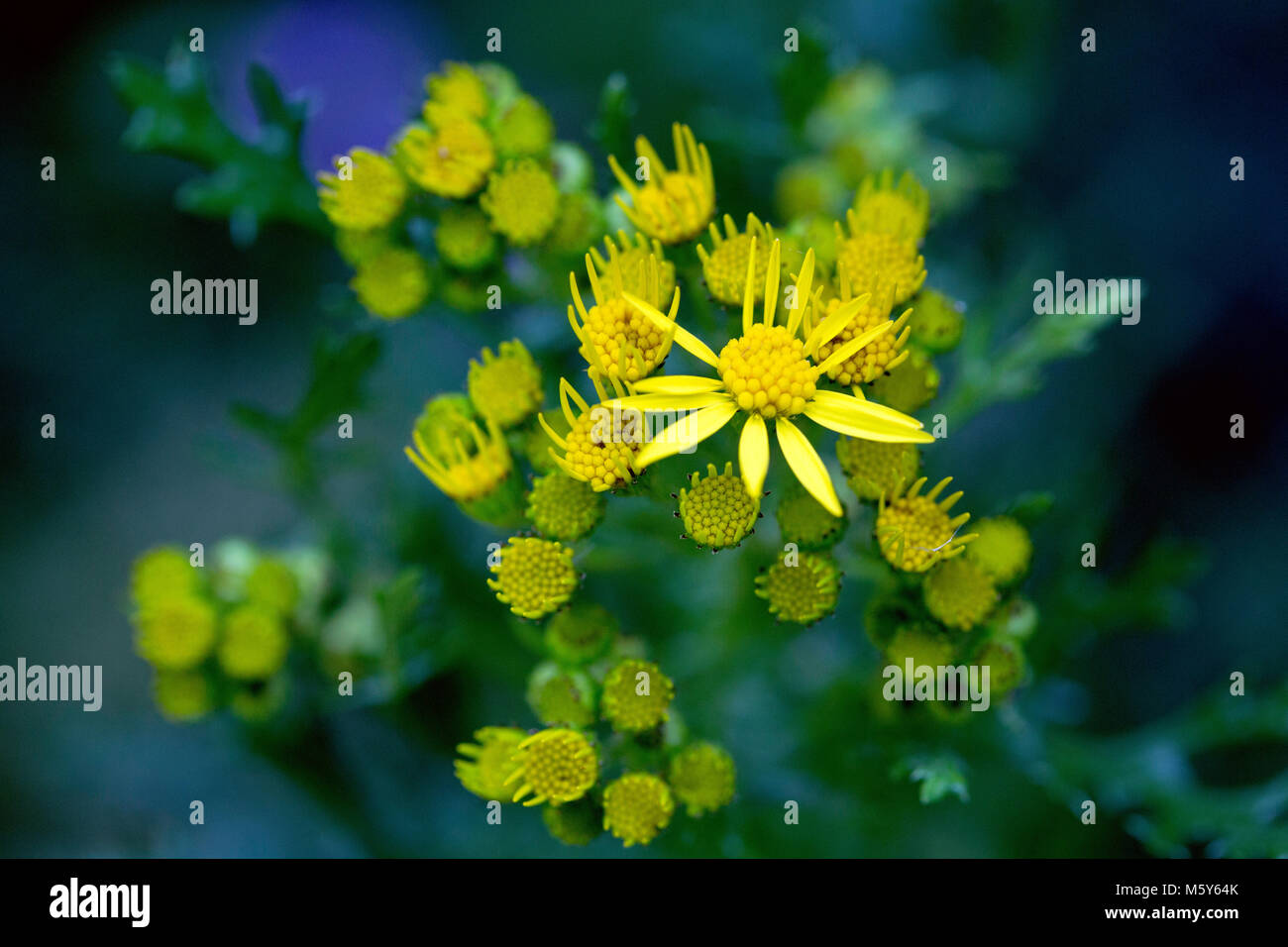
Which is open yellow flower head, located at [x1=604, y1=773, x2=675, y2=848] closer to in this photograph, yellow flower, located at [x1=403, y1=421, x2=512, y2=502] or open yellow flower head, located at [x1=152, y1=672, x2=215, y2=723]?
yellow flower, located at [x1=403, y1=421, x2=512, y2=502]

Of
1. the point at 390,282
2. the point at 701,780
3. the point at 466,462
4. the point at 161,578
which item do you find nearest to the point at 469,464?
the point at 466,462

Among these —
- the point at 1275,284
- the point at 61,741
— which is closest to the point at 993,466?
the point at 1275,284

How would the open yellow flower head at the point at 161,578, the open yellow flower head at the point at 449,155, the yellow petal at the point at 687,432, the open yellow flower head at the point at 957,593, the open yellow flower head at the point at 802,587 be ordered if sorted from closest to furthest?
the yellow petal at the point at 687,432, the open yellow flower head at the point at 802,587, the open yellow flower head at the point at 957,593, the open yellow flower head at the point at 449,155, the open yellow flower head at the point at 161,578

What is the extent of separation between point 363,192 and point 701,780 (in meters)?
1.95

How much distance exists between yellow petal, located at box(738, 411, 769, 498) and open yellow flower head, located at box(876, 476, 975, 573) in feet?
1.47

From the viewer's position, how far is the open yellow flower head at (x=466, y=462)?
265 cm

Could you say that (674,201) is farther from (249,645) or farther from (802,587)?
(249,645)

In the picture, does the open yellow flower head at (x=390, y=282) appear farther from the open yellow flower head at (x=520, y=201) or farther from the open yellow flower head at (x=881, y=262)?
the open yellow flower head at (x=881, y=262)

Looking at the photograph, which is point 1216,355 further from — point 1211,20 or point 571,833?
point 571,833

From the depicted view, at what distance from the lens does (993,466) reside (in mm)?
4637

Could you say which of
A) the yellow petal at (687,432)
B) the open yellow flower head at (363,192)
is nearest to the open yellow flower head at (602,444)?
the yellow petal at (687,432)

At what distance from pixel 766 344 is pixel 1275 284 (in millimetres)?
3612

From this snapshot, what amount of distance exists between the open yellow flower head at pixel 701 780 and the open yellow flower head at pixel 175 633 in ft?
5.82

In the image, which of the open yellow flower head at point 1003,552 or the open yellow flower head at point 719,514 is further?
the open yellow flower head at point 1003,552
